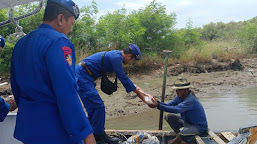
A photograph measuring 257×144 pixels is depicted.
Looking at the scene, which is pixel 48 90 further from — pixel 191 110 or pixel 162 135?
pixel 162 135

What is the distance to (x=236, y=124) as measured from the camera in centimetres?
767

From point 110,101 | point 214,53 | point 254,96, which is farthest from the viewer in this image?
point 214,53

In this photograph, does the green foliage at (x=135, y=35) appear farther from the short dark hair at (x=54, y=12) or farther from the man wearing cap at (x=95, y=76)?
the short dark hair at (x=54, y=12)

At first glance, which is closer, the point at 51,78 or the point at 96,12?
the point at 51,78

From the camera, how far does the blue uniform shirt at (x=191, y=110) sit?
13.9ft

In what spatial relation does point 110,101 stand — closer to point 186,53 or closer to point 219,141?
point 219,141

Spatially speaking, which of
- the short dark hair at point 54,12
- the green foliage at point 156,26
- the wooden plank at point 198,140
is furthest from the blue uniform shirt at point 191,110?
the green foliage at point 156,26

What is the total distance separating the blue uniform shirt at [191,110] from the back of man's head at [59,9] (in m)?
2.90

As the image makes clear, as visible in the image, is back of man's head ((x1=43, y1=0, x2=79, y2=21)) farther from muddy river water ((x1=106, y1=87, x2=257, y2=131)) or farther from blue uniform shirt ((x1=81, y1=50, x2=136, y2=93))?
muddy river water ((x1=106, y1=87, x2=257, y2=131))

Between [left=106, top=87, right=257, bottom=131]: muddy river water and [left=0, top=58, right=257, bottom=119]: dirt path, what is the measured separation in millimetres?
413

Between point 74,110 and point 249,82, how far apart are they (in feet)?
42.9

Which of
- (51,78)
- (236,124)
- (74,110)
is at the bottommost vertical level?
(236,124)

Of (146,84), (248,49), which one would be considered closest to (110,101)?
(146,84)

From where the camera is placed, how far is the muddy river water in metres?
7.42
